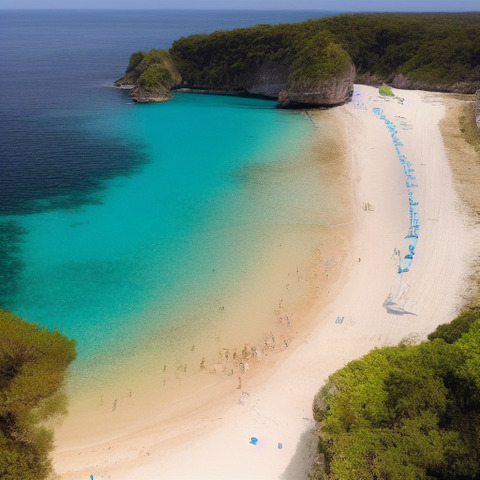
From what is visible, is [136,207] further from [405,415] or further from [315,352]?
[405,415]

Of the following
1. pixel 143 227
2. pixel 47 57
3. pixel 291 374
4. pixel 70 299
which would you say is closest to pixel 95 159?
pixel 143 227

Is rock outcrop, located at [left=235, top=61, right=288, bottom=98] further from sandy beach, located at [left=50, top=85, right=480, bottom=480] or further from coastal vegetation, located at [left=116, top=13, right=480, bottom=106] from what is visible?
sandy beach, located at [left=50, top=85, right=480, bottom=480]

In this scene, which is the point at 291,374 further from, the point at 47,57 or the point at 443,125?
the point at 47,57

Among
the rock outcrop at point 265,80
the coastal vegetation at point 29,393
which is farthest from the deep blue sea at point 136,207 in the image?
the rock outcrop at point 265,80

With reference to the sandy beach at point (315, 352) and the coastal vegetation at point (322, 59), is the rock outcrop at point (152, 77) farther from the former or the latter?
the sandy beach at point (315, 352)

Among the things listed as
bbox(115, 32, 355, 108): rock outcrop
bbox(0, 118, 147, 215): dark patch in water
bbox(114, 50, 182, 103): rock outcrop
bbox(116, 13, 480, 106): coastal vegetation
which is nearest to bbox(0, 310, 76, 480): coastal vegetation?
bbox(0, 118, 147, 215): dark patch in water
